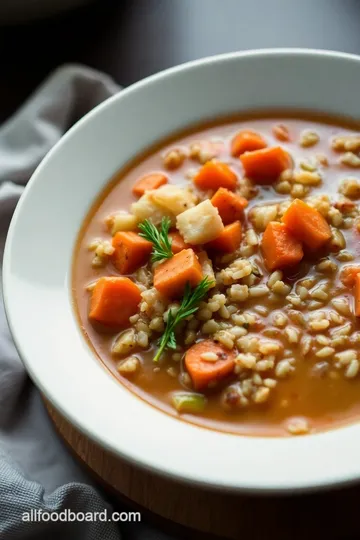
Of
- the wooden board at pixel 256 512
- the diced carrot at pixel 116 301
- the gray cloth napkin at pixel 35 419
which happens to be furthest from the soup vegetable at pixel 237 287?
the gray cloth napkin at pixel 35 419

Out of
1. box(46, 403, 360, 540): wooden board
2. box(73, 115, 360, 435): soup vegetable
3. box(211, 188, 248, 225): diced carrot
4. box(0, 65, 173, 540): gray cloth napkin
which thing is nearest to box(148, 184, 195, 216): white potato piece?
box(73, 115, 360, 435): soup vegetable

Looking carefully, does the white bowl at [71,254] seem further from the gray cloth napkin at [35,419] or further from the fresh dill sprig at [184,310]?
the gray cloth napkin at [35,419]

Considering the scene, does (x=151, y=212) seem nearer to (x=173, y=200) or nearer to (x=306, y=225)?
(x=173, y=200)

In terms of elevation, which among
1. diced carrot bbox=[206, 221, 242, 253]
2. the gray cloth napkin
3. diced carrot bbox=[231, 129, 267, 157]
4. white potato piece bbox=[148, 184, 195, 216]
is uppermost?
diced carrot bbox=[231, 129, 267, 157]

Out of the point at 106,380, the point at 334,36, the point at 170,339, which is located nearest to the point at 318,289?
the point at 170,339

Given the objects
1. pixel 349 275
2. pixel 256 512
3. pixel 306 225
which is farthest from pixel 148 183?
pixel 256 512

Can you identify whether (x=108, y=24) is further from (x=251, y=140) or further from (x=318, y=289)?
(x=318, y=289)

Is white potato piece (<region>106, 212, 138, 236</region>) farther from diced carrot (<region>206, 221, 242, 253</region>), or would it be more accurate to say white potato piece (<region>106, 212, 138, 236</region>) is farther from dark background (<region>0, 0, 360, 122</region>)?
dark background (<region>0, 0, 360, 122</region>)
